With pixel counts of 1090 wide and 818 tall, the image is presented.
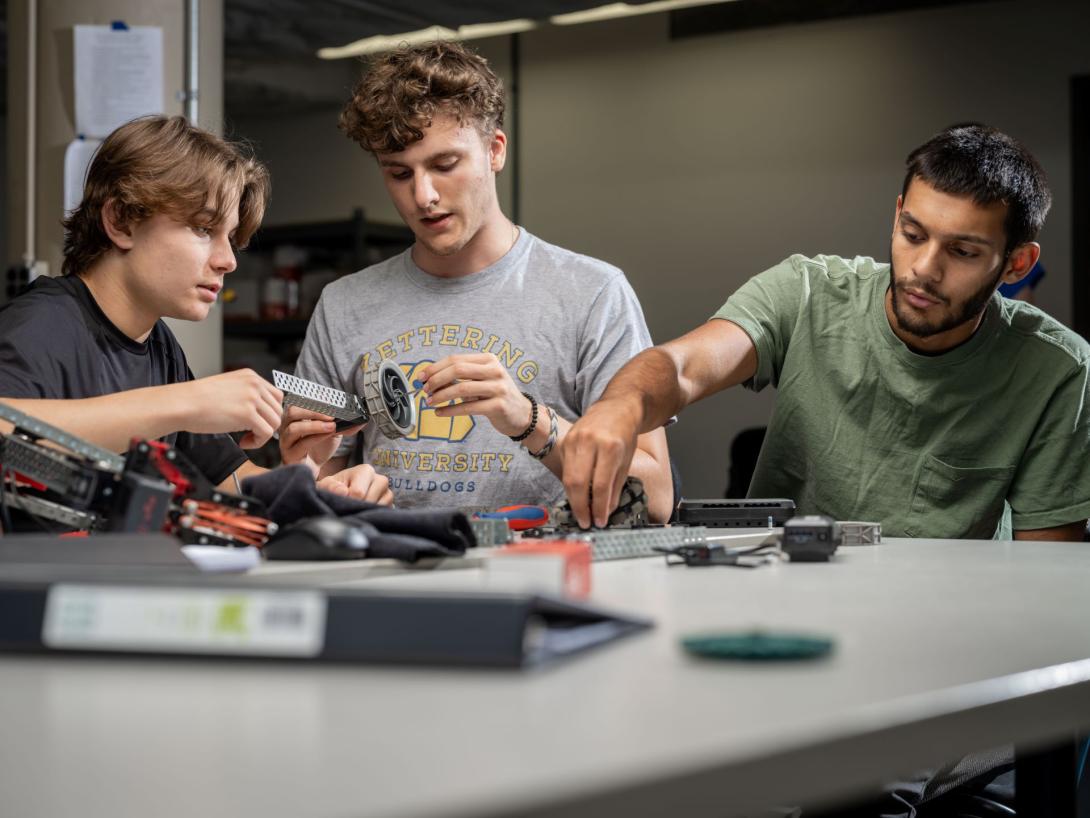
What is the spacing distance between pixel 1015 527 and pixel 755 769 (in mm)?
1441

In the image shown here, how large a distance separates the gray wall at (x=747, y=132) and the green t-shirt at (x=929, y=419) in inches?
127

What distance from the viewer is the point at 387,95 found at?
198cm

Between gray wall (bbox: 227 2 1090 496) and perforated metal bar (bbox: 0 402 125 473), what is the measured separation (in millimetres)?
4435

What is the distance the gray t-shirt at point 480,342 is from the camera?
196 centimetres

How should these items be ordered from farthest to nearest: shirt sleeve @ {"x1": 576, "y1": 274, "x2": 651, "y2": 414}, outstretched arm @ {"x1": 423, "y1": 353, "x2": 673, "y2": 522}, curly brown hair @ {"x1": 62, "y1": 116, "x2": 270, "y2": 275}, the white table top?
shirt sleeve @ {"x1": 576, "y1": 274, "x2": 651, "y2": 414} → curly brown hair @ {"x1": 62, "y1": 116, "x2": 270, "y2": 275} → outstretched arm @ {"x1": 423, "y1": 353, "x2": 673, "y2": 522} → the white table top

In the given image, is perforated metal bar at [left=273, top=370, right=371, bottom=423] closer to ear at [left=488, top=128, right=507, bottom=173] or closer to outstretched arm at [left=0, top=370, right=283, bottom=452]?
outstretched arm at [left=0, top=370, right=283, bottom=452]

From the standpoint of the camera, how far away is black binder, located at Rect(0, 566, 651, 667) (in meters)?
0.55

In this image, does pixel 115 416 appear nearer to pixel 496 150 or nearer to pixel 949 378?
pixel 496 150

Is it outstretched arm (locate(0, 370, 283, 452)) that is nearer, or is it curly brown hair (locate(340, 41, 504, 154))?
outstretched arm (locate(0, 370, 283, 452))

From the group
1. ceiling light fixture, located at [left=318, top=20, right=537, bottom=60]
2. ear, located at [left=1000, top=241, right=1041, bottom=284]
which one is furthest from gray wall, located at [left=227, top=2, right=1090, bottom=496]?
ear, located at [left=1000, top=241, right=1041, bottom=284]

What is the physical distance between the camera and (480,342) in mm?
2037

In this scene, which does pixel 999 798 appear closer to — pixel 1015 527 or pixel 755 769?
pixel 1015 527

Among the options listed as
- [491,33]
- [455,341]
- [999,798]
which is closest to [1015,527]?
[999,798]

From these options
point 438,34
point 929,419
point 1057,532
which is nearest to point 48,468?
point 929,419
